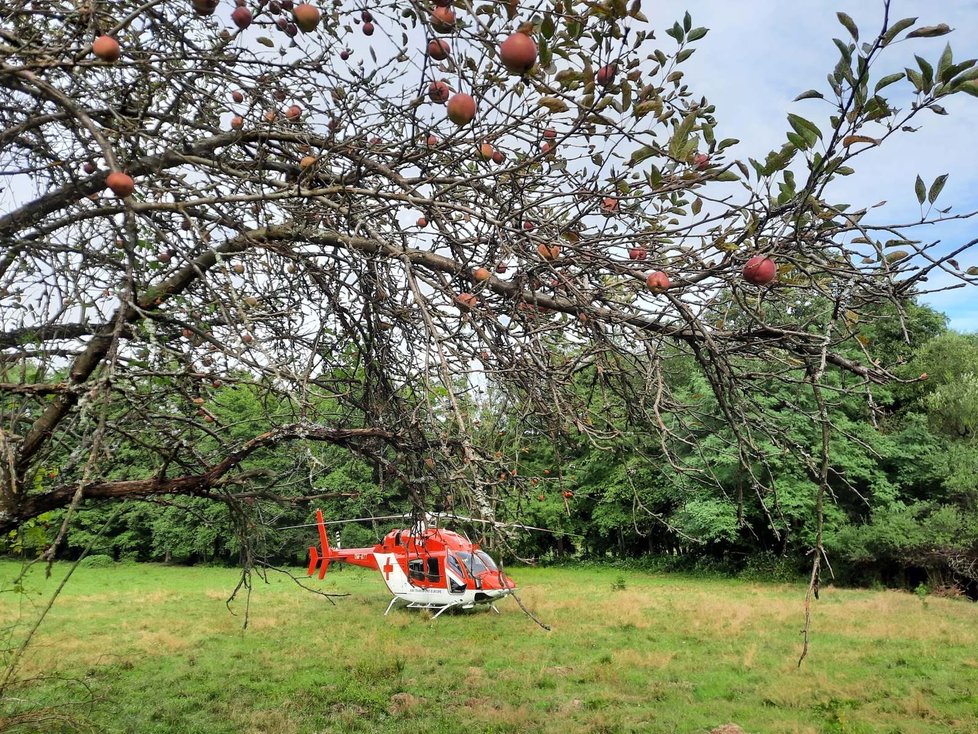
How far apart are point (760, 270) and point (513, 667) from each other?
25.6 feet

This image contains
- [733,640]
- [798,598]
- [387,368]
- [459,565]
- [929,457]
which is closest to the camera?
[387,368]

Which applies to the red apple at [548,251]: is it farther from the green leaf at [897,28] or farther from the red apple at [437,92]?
the green leaf at [897,28]

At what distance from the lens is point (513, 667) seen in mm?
8508

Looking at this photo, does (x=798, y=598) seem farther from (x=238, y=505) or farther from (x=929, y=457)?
(x=238, y=505)

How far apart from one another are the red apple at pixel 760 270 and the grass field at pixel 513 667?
3897 millimetres

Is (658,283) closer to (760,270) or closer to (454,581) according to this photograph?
(760,270)

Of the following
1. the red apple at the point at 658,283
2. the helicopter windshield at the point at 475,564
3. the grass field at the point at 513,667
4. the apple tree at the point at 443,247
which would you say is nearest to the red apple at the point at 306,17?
the apple tree at the point at 443,247

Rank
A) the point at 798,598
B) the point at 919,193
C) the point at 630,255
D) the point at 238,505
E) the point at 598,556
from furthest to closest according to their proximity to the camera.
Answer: the point at 598,556 < the point at 798,598 < the point at 238,505 < the point at 630,255 < the point at 919,193

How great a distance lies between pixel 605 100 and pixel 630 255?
571 millimetres

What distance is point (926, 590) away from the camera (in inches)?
595

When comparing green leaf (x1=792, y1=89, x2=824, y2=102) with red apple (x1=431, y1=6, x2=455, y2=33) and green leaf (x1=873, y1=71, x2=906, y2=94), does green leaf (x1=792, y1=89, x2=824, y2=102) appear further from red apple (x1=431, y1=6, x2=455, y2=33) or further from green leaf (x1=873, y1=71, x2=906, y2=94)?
red apple (x1=431, y1=6, x2=455, y2=33)

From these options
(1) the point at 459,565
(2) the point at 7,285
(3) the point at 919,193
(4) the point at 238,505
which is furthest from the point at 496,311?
(1) the point at 459,565

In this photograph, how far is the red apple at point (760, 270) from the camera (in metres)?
1.93

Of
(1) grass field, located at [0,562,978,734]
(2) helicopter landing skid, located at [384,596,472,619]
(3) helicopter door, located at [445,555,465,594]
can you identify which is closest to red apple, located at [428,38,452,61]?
(1) grass field, located at [0,562,978,734]
